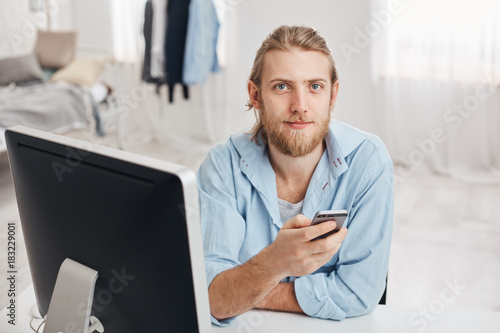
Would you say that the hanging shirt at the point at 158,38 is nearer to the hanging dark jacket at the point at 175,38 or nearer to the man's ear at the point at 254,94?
the hanging dark jacket at the point at 175,38

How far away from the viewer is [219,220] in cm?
135

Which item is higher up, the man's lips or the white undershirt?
the man's lips

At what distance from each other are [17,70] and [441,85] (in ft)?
10.5

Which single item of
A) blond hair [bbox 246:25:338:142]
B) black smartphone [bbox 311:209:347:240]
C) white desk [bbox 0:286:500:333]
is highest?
blond hair [bbox 246:25:338:142]

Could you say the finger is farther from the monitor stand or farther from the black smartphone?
the monitor stand

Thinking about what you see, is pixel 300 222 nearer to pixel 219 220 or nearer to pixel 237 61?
pixel 219 220

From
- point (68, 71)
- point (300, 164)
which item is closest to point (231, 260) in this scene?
point (300, 164)

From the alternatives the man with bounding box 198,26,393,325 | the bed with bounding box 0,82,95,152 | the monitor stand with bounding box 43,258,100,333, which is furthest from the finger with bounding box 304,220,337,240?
the bed with bounding box 0,82,95,152

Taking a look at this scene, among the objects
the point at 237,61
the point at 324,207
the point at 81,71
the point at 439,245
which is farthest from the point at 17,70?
the point at 324,207

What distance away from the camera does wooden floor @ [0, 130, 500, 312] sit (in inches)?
102

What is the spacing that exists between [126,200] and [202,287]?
16 cm

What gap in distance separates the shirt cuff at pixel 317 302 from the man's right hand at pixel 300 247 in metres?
0.13

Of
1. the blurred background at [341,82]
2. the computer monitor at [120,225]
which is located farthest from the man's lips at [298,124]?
the blurred background at [341,82]

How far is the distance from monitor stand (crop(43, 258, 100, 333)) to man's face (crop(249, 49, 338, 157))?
64cm
